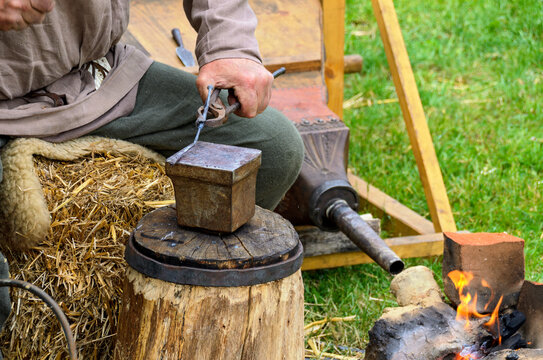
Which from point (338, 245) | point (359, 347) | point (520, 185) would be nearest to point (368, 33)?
point (520, 185)

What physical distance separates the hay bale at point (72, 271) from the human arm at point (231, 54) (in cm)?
48

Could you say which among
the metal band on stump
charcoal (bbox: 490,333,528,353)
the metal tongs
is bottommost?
charcoal (bbox: 490,333,528,353)

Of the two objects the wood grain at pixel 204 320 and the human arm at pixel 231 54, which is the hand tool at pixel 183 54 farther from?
the wood grain at pixel 204 320

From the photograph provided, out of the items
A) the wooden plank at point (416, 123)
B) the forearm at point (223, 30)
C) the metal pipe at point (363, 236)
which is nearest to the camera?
the forearm at point (223, 30)

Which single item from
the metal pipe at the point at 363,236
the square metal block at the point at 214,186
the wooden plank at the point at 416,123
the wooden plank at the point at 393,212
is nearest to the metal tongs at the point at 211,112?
the square metal block at the point at 214,186

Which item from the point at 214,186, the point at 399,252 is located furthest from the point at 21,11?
the point at 399,252

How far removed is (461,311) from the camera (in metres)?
2.35

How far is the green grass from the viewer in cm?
321

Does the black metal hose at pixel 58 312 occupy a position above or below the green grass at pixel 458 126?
above

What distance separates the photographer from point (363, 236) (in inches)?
108

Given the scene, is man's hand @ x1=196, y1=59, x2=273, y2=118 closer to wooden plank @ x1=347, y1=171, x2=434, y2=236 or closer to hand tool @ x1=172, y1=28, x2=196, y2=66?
hand tool @ x1=172, y1=28, x2=196, y2=66

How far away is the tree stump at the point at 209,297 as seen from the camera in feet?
5.77

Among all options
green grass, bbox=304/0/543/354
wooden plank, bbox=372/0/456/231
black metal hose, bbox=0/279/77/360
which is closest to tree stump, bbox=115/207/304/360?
black metal hose, bbox=0/279/77/360

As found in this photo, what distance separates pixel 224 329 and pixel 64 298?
62 cm
